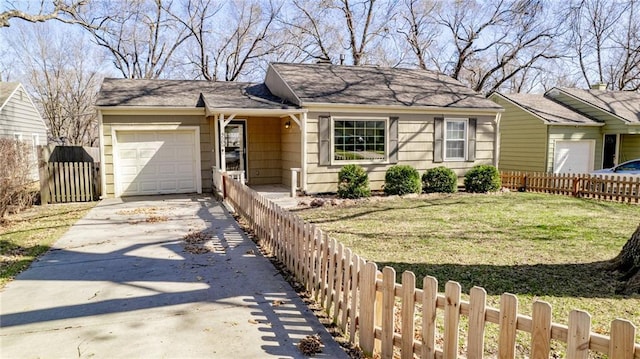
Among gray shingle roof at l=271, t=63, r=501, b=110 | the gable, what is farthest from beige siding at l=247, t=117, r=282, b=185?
the gable

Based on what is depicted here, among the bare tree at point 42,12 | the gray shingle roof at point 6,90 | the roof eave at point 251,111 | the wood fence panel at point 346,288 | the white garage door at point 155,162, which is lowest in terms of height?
the wood fence panel at point 346,288

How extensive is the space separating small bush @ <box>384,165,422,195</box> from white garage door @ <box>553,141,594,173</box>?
27.3 ft

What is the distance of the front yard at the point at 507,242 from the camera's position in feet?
15.6

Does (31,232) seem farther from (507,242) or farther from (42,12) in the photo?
(42,12)

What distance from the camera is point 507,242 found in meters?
7.13

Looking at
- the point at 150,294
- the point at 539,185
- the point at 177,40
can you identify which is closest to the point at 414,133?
the point at 539,185

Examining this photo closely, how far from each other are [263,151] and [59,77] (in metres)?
27.1

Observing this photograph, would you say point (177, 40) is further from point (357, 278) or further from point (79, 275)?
point (357, 278)

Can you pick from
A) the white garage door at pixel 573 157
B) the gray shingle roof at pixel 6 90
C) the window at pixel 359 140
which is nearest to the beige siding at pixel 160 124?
the window at pixel 359 140

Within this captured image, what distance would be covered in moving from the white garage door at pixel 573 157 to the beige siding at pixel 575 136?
0.66 ft

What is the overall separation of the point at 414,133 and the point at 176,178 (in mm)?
7712

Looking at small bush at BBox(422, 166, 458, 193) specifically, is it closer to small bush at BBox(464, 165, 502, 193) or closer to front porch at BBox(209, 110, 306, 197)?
small bush at BBox(464, 165, 502, 193)

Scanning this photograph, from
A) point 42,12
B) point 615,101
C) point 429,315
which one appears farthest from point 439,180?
point 42,12

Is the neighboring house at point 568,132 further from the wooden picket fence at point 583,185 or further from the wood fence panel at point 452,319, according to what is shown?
the wood fence panel at point 452,319
